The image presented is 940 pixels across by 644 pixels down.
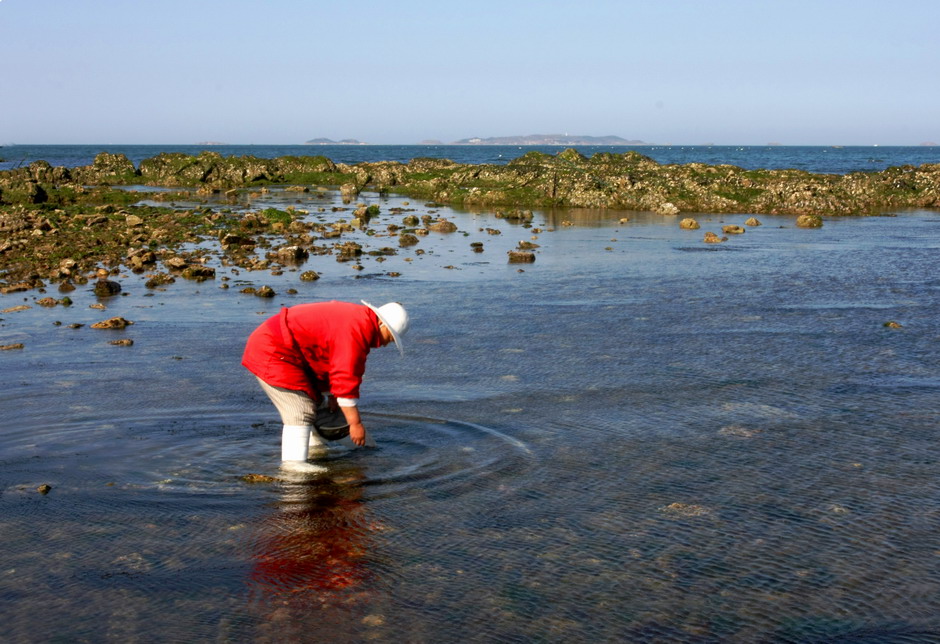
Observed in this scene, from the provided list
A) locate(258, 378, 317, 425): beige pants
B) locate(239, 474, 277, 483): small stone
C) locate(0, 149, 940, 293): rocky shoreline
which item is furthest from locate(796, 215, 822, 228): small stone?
locate(239, 474, 277, 483): small stone

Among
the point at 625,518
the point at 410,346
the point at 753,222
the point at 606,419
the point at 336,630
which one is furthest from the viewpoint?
the point at 753,222

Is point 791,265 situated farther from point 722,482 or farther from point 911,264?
point 722,482

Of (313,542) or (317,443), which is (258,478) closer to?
(317,443)

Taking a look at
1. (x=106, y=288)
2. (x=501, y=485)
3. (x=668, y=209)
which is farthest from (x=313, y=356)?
(x=668, y=209)

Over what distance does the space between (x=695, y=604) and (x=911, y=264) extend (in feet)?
52.6

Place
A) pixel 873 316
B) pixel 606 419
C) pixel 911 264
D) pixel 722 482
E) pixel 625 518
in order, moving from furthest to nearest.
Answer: pixel 911 264 < pixel 873 316 < pixel 606 419 < pixel 722 482 < pixel 625 518

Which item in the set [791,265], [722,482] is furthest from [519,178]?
[722,482]

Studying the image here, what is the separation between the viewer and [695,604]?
16.7 ft

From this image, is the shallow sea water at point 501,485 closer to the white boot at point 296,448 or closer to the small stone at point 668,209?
the white boot at point 296,448

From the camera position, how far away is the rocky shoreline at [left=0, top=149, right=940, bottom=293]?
777 inches

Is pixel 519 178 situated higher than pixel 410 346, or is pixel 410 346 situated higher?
pixel 519 178

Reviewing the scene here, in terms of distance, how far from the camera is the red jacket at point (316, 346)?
666 cm

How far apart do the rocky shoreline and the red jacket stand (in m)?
10.2

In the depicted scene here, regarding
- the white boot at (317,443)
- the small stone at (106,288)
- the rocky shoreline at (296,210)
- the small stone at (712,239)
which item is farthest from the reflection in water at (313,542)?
the small stone at (712,239)
